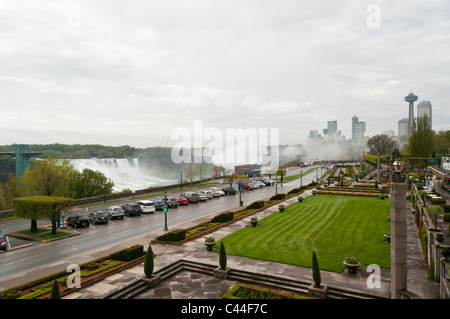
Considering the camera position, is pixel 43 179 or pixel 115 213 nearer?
pixel 115 213

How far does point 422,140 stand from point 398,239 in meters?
Result: 80.6

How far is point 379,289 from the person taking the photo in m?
13.5

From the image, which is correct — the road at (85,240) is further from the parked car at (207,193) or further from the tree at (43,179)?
the parked car at (207,193)

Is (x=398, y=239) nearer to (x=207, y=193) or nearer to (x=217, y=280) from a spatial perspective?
(x=217, y=280)

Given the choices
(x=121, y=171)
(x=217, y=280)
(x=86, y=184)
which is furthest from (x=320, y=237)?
(x=121, y=171)

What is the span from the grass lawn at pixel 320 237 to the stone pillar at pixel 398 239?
13.6 feet

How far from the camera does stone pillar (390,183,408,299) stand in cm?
1170

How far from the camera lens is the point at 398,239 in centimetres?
1173

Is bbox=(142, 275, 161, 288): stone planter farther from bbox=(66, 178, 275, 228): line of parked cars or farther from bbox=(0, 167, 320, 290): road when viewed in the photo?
bbox=(66, 178, 275, 228): line of parked cars

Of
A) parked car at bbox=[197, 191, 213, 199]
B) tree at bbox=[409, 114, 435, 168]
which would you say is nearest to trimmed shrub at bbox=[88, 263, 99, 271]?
parked car at bbox=[197, 191, 213, 199]

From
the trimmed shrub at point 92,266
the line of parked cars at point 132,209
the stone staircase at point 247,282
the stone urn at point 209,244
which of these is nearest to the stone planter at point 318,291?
the stone staircase at point 247,282

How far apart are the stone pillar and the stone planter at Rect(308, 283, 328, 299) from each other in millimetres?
2848
